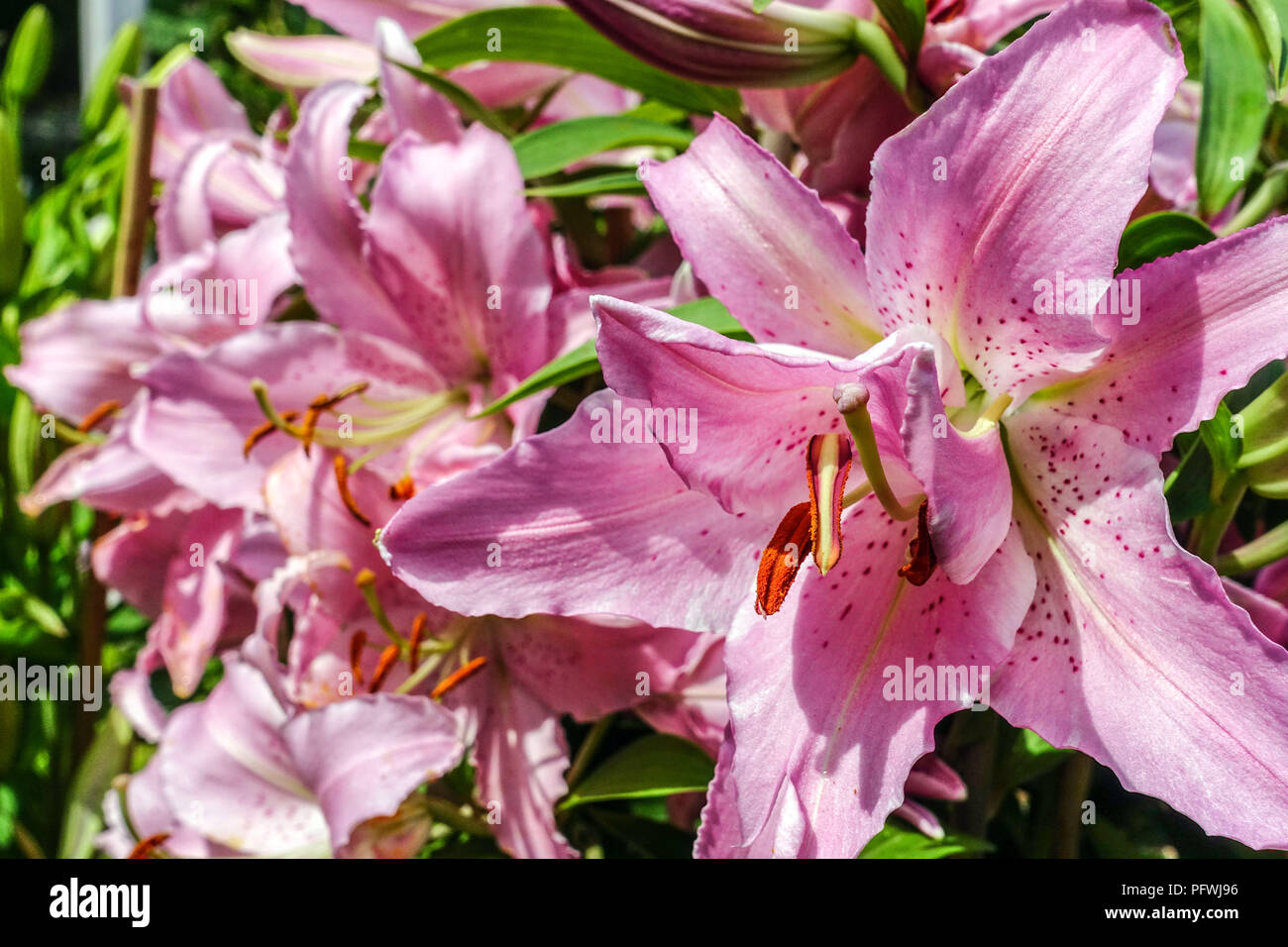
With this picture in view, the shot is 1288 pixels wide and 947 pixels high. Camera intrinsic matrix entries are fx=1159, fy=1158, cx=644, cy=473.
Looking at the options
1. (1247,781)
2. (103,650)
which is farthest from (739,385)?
(103,650)

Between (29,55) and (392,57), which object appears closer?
(392,57)

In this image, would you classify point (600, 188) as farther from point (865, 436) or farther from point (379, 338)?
point (865, 436)

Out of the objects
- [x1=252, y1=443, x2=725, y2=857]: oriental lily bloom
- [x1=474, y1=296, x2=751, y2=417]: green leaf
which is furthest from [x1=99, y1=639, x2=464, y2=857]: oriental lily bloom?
[x1=474, y1=296, x2=751, y2=417]: green leaf

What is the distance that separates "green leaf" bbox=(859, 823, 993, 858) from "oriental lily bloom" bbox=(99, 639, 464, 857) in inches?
6.4

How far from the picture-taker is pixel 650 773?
49 cm

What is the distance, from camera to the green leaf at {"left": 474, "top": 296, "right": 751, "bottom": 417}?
0.40 m

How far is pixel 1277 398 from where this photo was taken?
1.23 ft

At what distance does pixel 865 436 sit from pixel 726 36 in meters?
0.17

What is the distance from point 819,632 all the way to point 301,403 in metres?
0.30

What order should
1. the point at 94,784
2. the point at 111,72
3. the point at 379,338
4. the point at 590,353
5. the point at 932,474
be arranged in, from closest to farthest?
1. the point at 932,474
2. the point at 590,353
3. the point at 379,338
4. the point at 94,784
5. the point at 111,72

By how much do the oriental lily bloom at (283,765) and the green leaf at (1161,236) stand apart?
0.30 meters

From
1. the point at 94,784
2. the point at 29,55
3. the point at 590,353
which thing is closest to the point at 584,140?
the point at 590,353

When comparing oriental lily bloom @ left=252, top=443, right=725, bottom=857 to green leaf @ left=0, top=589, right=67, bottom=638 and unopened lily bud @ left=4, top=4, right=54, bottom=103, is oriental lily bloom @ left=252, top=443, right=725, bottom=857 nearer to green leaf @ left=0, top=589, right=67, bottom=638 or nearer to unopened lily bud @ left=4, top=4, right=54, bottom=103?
green leaf @ left=0, top=589, right=67, bottom=638

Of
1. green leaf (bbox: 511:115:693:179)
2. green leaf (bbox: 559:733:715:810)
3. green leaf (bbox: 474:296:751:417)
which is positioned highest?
green leaf (bbox: 511:115:693:179)
